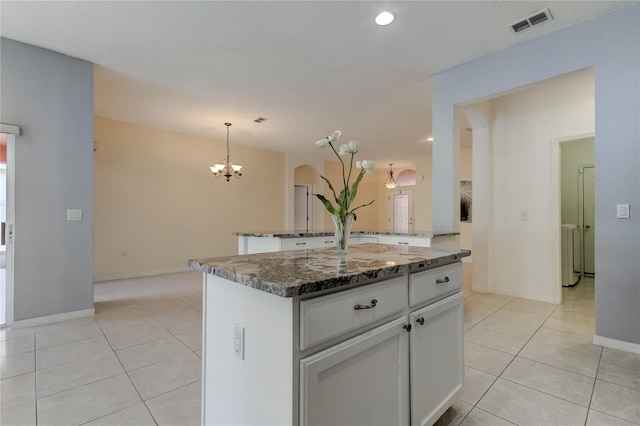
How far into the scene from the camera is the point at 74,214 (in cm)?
313

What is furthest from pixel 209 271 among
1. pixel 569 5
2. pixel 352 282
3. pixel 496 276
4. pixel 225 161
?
pixel 225 161

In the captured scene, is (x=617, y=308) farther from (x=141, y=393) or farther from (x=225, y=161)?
(x=225, y=161)

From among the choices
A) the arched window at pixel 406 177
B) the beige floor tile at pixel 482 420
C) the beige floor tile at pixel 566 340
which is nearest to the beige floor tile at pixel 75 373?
the beige floor tile at pixel 482 420

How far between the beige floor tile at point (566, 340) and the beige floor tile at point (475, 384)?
913mm

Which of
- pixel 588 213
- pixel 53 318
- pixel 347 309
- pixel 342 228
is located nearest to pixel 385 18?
pixel 342 228

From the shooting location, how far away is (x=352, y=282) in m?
1.00

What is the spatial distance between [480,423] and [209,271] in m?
1.54

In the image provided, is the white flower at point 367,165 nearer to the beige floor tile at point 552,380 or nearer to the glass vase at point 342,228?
the glass vase at point 342,228

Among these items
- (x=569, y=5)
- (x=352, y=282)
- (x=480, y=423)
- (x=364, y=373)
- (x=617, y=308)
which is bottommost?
(x=480, y=423)

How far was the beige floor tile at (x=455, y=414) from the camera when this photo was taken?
5.01 feet

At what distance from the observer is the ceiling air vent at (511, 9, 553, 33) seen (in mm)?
2364

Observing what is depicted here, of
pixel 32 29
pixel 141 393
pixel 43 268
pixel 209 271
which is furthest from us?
pixel 43 268

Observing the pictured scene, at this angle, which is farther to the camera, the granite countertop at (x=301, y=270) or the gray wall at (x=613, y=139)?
the gray wall at (x=613, y=139)

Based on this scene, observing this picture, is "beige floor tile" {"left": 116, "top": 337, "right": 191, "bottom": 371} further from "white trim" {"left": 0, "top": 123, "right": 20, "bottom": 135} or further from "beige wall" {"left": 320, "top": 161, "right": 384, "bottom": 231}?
"beige wall" {"left": 320, "top": 161, "right": 384, "bottom": 231}
